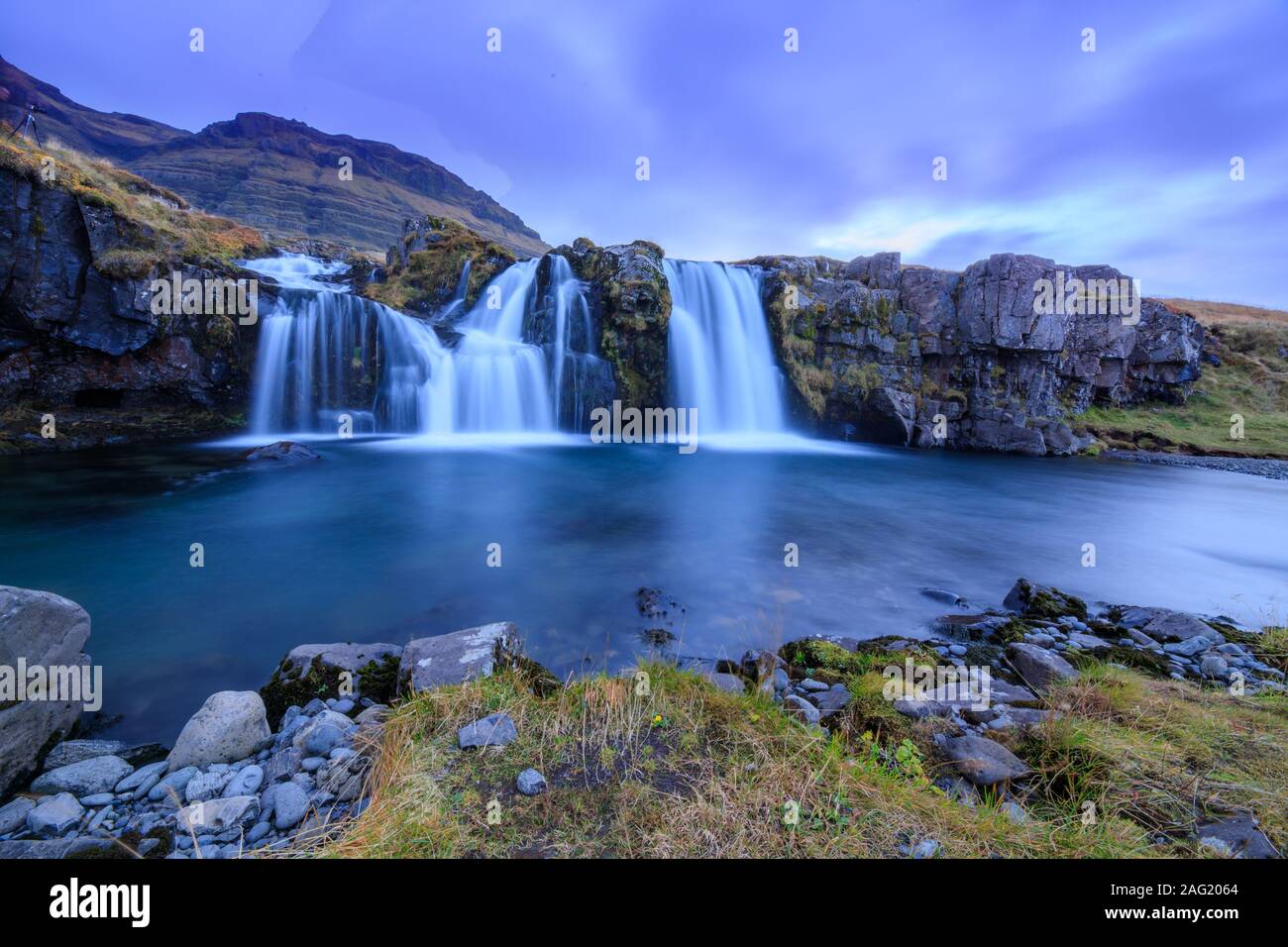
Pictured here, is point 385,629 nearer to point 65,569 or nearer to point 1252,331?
point 65,569

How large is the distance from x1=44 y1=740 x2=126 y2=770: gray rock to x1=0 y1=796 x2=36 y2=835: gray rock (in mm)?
501

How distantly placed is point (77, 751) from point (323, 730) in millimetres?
2235

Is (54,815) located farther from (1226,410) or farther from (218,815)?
(1226,410)

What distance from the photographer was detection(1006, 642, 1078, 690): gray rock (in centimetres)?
564

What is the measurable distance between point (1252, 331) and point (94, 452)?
7920 centimetres

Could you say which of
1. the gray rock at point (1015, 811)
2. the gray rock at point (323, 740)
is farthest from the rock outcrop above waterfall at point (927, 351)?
the gray rock at point (323, 740)

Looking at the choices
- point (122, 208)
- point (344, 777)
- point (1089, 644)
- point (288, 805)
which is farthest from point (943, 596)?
point (122, 208)

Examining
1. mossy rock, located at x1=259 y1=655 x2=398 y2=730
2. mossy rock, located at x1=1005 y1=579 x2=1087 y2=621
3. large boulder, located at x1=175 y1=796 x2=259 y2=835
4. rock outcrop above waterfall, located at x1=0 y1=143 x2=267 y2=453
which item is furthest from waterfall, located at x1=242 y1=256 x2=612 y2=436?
large boulder, located at x1=175 y1=796 x2=259 y2=835

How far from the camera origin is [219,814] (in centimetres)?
316

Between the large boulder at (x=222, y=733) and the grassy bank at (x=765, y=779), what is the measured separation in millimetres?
1296

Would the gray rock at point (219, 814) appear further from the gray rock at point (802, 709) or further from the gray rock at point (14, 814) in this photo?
the gray rock at point (802, 709)

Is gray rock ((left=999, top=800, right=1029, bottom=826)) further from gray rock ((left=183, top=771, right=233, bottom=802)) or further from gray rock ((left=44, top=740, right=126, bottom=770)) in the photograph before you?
gray rock ((left=44, top=740, right=126, bottom=770))

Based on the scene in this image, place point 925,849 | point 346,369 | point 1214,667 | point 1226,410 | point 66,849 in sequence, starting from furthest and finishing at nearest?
point 1226,410, point 346,369, point 1214,667, point 66,849, point 925,849
